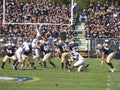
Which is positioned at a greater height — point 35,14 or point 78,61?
point 35,14

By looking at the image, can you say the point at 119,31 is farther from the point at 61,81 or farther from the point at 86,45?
the point at 61,81

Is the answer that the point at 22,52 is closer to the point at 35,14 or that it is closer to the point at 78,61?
the point at 78,61

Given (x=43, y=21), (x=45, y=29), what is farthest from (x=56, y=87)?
(x=45, y=29)

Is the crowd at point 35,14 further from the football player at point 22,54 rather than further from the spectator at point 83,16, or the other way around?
the football player at point 22,54

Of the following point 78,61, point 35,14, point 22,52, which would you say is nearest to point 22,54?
point 22,52

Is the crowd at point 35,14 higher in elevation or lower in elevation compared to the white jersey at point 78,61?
higher

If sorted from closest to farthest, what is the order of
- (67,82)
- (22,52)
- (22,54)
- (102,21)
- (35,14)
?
1. (67,82)
2. (22,54)
3. (22,52)
4. (35,14)
5. (102,21)

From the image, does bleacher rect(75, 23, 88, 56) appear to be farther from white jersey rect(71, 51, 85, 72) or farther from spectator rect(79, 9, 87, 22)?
white jersey rect(71, 51, 85, 72)

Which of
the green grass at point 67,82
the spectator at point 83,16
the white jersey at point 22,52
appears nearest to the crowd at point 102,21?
the spectator at point 83,16

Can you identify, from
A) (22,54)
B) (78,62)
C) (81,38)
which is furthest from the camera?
(81,38)

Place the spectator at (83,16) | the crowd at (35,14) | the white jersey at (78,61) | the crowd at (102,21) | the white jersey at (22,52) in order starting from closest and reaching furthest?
the white jersey at (78,61) → the white jersey at (22,52) → the crowd at (35,14) → the crowd at (102,21) → the spectator at (83,16)

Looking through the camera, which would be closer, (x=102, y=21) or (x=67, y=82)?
(x=67, y=82)

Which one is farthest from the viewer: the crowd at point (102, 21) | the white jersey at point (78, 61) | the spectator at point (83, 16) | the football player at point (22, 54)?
the spectator at point (83, 16)

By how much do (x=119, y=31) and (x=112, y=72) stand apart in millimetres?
14222
